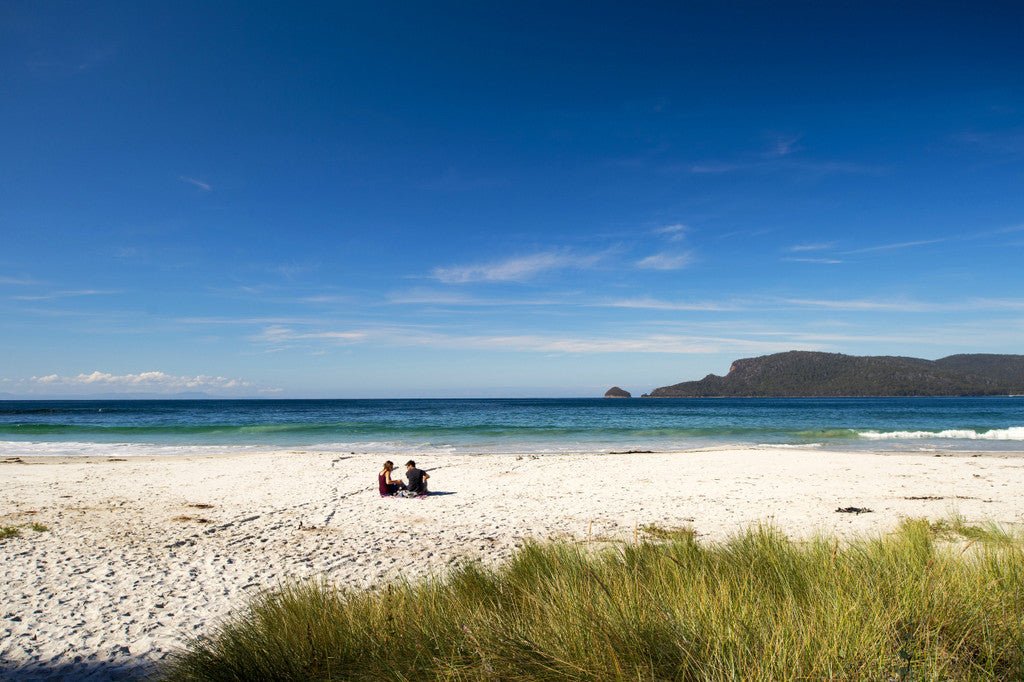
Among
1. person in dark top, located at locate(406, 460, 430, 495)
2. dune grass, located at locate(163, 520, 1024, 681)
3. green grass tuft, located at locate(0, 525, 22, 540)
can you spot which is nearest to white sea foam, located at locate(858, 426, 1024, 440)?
person in dark top, located at locate(406, 460, 430, 495)

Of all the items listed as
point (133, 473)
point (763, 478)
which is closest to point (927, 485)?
point (763, 478)

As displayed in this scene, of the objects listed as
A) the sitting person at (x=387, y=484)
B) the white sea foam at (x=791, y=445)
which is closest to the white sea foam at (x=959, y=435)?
the white sea foam at (x=791, y=445)

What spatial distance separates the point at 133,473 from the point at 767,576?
19.1 meters

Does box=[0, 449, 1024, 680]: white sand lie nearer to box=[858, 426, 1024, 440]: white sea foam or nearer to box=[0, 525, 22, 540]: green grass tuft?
box=[0, 525, 22, 540]: green grass tuft

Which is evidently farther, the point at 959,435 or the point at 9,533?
the point at 959,435

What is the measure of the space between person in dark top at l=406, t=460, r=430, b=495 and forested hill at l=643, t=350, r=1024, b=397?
146m

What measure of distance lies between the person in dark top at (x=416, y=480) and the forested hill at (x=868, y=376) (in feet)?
477

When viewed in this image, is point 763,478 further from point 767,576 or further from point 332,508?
point 767,576

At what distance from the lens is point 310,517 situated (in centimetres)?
1066

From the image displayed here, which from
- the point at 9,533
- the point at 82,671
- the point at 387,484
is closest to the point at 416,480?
the point at 387,484

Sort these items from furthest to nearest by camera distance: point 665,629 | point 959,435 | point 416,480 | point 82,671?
point 959,435
point 416,480
point 82,671
point 665,629

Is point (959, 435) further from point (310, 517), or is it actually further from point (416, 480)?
point (310, 517)

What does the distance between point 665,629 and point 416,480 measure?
1056cm

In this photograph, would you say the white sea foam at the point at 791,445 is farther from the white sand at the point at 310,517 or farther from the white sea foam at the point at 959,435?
the white sand at the point at 310,517
